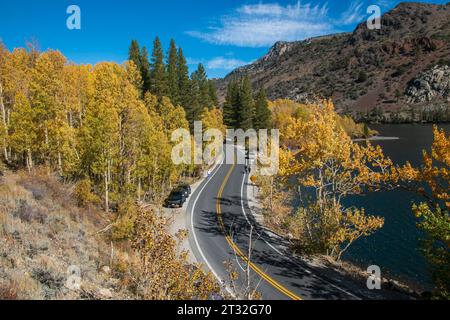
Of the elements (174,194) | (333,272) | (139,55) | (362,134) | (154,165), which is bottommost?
(333,272)

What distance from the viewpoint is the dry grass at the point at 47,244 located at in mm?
11095

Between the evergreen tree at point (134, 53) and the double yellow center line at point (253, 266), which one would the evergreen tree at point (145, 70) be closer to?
the evergreen tree at point (134, 53)

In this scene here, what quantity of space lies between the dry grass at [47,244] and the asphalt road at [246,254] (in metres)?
6.17

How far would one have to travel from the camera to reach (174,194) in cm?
3606

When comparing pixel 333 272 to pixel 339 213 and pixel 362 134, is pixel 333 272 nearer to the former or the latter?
pixel 339 213

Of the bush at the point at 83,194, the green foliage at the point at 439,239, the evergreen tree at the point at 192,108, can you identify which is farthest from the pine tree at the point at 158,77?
the green foliage at the point at 439,239

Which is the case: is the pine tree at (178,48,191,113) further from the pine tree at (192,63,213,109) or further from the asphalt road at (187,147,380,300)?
the asphalt road at (187,147,380,300)

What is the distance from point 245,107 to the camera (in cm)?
8300

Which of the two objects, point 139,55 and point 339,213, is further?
point 139,55

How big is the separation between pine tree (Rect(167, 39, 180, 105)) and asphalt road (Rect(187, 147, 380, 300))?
26.5 metres

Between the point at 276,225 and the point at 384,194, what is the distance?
23.9 meters

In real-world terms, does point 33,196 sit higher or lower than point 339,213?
higher

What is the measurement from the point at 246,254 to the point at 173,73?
4898cm
